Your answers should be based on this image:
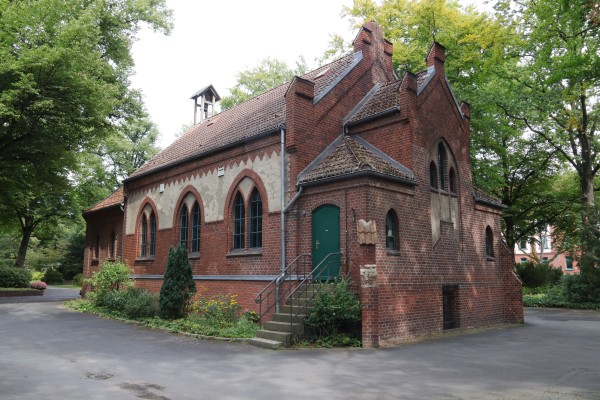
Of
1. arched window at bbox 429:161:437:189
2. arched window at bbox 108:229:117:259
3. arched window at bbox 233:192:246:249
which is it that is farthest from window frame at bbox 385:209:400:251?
arched window at bbox 108:229:117:259

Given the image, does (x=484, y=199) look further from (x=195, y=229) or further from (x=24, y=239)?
(x=24, y=239)

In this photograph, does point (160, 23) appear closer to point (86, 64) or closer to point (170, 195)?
point (86, 64)

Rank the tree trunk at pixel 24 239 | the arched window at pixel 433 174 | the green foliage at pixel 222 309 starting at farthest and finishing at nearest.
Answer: the tree trunk at pixel 24 239 → the arched window at pixel 433 174 → the green foliage at pixel 222 309

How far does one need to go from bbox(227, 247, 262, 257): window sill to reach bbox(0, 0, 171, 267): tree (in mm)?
9365

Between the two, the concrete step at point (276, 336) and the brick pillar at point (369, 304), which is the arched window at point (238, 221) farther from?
→ the brick pillar at point (369, 304)

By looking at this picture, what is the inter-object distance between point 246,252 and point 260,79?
94.9 feet

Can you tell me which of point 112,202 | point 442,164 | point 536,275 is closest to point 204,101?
point 112,202

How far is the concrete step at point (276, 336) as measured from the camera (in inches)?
444

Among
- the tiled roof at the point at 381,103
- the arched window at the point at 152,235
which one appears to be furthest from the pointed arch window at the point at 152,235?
the tiled roof at the point at 381,103

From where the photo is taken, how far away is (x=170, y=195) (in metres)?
19.9

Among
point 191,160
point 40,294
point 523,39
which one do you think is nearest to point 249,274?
point 191,160

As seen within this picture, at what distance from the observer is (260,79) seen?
136 ft

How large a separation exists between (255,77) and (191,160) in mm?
24489

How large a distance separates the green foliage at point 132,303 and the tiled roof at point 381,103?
9484 mm
